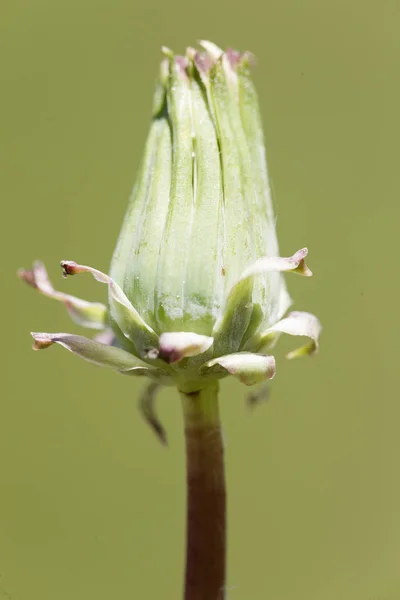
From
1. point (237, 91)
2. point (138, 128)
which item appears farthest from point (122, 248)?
point (138, 128)

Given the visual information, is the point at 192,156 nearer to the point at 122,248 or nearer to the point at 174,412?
the point at 122,248

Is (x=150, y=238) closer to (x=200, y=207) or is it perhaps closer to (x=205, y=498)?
(x=200, y=207)

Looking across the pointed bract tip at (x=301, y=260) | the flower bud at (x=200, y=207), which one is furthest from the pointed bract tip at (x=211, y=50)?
the pointed bract tip at (x=301, y=260)

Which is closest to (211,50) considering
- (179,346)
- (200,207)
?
(200,207)

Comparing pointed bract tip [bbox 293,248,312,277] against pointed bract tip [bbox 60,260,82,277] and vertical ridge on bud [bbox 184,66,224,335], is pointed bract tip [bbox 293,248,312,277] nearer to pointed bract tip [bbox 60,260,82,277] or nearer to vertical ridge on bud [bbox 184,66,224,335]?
vertical ridge on bud [bbox 184,66,224,335]

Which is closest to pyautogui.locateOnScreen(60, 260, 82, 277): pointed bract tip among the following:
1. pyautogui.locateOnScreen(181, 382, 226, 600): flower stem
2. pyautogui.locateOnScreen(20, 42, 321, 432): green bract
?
pyautogui.locateOnScreen(20, 42, 321, 432): green bract

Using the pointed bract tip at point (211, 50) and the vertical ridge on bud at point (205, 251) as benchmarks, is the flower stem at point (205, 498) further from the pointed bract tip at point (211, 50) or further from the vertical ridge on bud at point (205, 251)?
the pointed bract tip at point (211, 50)

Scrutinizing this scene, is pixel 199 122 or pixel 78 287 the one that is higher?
pixel 78 287
